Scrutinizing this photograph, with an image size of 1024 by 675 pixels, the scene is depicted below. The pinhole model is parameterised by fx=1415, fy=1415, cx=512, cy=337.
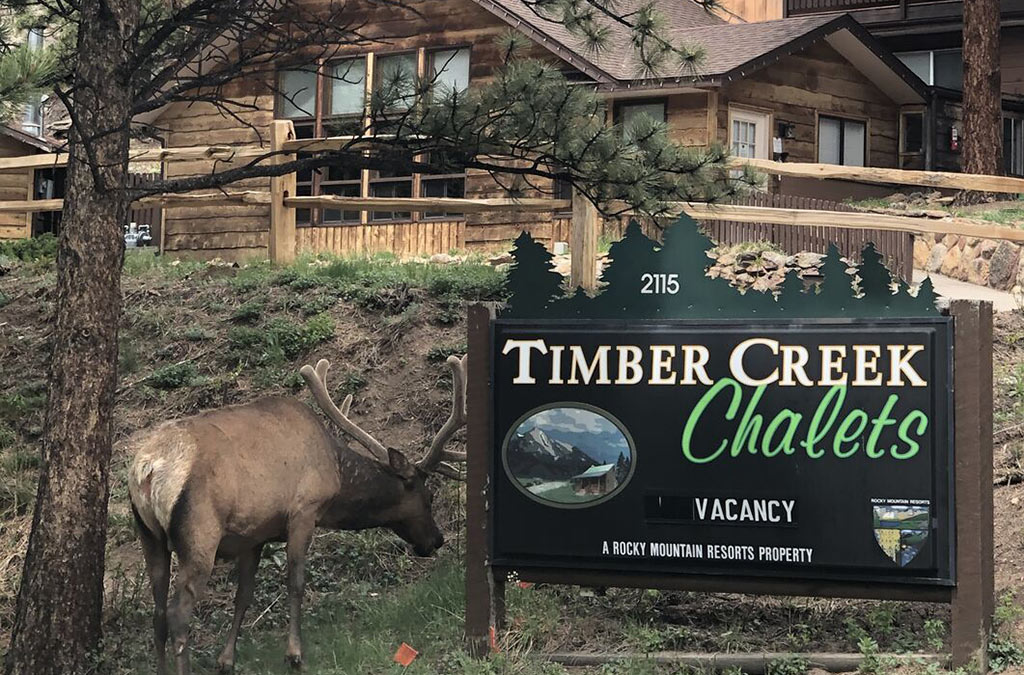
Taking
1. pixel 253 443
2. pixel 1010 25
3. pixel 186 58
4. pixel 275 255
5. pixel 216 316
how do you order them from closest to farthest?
pixel 253 443, pixel 186 58, pixel 216 316, pixel 275 255, pixel 1010 25

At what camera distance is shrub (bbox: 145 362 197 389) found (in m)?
13.0

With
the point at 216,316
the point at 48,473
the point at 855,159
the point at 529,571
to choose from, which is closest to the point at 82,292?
the point at 48,473

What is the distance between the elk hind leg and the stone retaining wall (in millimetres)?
11214

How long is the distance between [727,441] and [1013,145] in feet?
82.3

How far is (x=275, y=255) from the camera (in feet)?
50.0

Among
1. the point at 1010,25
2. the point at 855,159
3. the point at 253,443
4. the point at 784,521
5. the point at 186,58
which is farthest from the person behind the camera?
the point at 1010,25

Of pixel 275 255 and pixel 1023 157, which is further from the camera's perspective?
pixel 1023 157

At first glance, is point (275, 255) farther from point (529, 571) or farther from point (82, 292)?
point (529, 571)

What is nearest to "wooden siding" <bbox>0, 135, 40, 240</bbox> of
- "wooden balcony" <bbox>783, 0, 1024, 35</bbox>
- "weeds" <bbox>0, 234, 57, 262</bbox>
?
"weeds" <bbox>0, 234, 57, 262</bbox>

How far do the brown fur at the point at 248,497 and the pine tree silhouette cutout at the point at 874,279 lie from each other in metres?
3.36

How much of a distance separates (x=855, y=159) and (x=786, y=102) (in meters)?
2.83

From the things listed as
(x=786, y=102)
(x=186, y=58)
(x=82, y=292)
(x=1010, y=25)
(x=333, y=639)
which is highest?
(x=1010, y=25)

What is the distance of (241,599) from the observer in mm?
8523

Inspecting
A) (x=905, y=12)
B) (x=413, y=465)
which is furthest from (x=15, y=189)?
(x=413, y=465)
